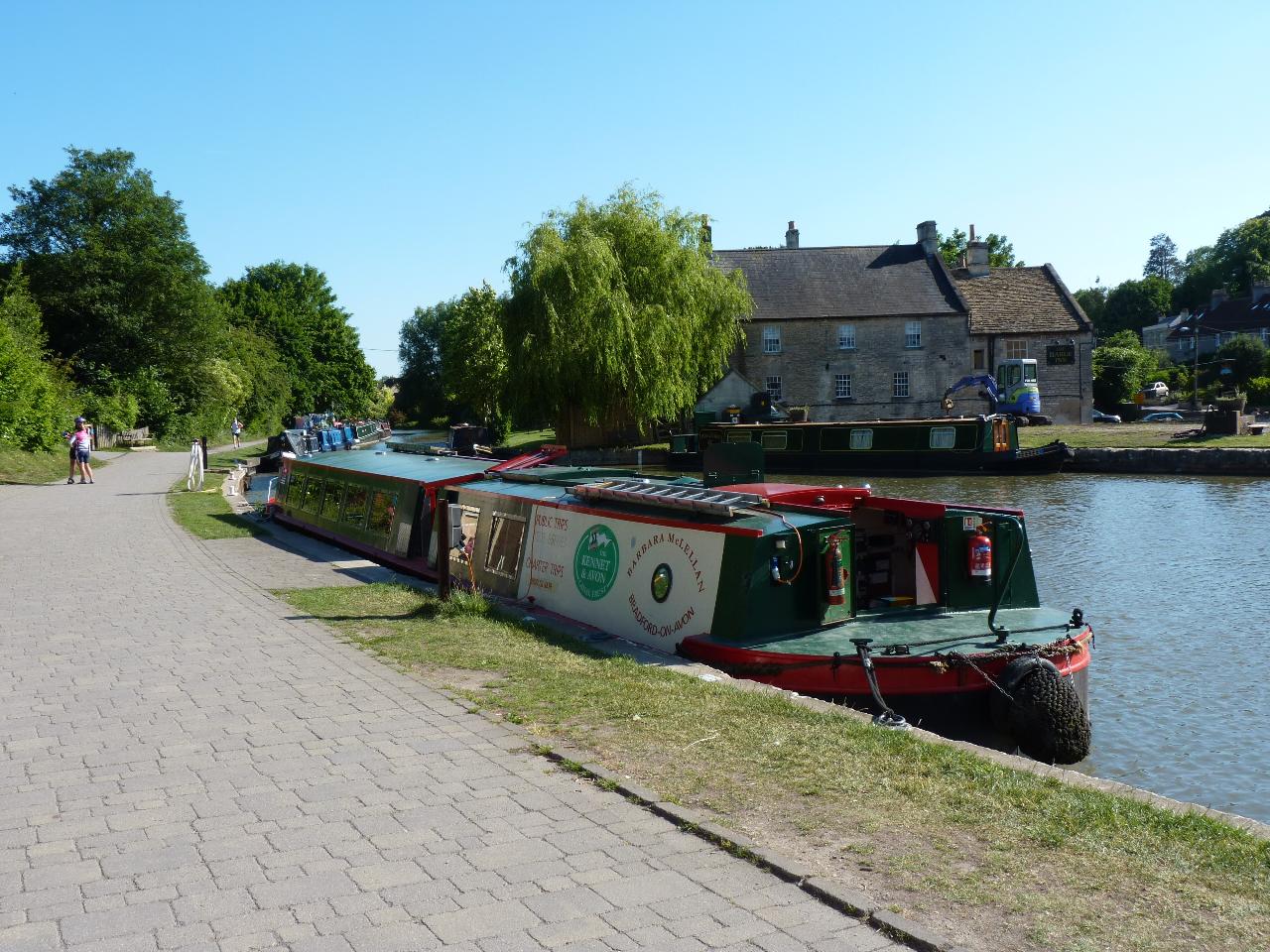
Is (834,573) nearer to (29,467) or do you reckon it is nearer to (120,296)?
(29,467)

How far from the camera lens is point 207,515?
2241cm

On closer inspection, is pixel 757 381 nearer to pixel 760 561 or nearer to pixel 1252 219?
pixel 760 561

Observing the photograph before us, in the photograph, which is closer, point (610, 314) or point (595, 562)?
point (595, 562)

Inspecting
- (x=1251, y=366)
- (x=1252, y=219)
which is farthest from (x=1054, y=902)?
(x=1252, y=219)

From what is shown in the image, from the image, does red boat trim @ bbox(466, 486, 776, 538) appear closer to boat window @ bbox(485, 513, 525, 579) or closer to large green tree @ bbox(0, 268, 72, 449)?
boat window @ bbox(485, 513, 525, 579)

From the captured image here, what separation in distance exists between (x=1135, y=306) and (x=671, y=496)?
119087 mm

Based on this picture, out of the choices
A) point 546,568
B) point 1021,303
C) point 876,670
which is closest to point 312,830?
point 876,670

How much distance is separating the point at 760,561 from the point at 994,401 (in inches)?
1631

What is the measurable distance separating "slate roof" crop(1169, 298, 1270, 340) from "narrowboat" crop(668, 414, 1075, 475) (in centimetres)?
6155

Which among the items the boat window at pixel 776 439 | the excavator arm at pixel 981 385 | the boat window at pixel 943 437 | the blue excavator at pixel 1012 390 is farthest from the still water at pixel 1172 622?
the blue excavator at pixel 1012 390

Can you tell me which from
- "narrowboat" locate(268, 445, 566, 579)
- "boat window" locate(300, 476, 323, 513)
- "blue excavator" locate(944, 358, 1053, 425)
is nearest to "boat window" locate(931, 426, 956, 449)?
"blue excavator" locate(944, 358, 1053, 425)

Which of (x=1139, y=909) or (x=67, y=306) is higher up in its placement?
(x=67, y=306)

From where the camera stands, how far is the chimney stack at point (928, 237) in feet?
179

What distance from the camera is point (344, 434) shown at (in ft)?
85.0
